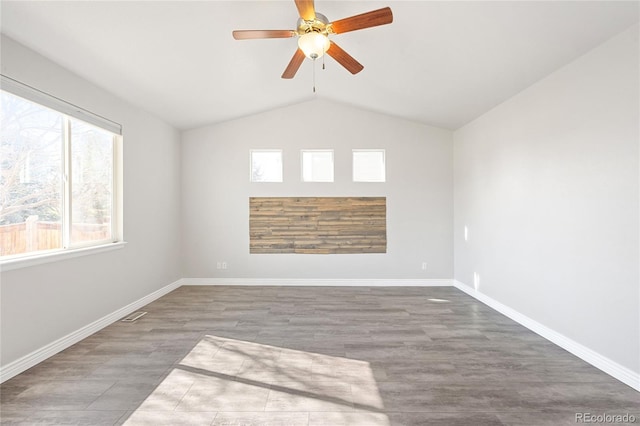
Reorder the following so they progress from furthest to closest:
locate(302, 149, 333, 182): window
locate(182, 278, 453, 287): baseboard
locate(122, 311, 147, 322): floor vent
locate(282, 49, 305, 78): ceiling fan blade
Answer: locate(302, 149, 333, 182): window
locate(182, 278, 453, 287): baseboard
locate(122, 311, 147, 322): floor vent
locate(282, 49, 305, 78): ceiling fan blade

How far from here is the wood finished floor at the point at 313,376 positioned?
2.04 m

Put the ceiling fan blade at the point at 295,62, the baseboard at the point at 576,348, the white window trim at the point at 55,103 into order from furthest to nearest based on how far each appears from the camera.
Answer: the ceiling fan blade at the point at 295,62, the white window trim at the point at 55,103, the baseboard at the point at 576,348

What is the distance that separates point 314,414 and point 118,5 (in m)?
3.24

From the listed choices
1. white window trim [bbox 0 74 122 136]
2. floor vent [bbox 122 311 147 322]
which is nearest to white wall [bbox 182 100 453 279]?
floor vent [bbox 122 311 147 322]

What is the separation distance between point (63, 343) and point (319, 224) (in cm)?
363

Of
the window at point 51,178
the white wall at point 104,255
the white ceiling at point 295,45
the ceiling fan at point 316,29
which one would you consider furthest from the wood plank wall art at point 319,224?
the ceiling fan at point 316,29

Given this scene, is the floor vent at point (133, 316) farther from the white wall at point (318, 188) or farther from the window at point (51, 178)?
the white wall at point (318, 188)

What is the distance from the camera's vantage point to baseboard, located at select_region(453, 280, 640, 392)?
2367 millimetres

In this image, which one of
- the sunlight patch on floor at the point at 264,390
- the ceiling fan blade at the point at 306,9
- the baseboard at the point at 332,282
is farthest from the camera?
the baseboard at the point at 332,282

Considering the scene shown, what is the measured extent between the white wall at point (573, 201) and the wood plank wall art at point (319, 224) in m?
1.76

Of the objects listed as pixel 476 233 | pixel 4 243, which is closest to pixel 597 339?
pixel 476 233

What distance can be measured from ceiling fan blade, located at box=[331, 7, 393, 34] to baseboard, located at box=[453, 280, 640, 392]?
3.12 m

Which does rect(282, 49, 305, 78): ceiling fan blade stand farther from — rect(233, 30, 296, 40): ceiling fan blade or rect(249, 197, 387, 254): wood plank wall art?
rect(249, 197, 387, 254): wood plank wall art

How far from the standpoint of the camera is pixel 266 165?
557 cm
